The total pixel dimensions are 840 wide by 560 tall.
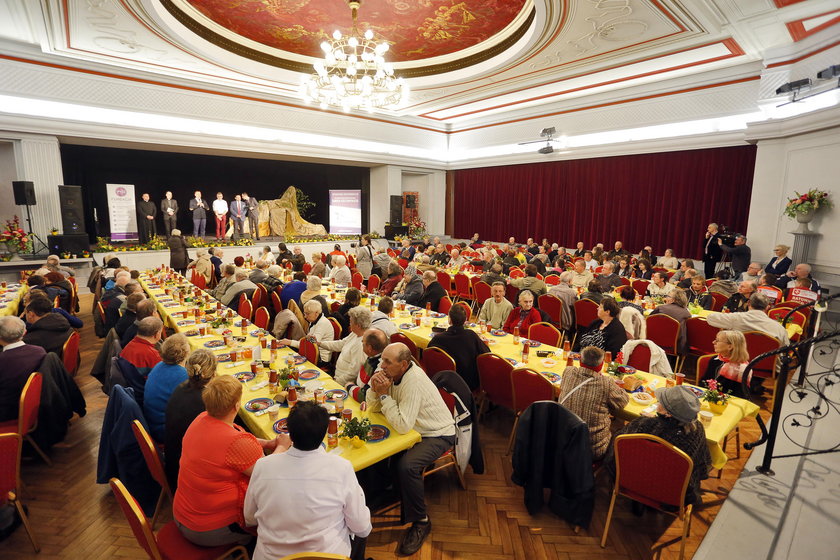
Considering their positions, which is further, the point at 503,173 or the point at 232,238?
the point at 503,173

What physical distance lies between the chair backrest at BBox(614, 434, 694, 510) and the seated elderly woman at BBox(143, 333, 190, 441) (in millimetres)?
3143

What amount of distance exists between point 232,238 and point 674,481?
605 inches

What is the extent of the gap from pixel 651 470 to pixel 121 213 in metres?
16.3

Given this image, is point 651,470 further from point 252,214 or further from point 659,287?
point 252,214

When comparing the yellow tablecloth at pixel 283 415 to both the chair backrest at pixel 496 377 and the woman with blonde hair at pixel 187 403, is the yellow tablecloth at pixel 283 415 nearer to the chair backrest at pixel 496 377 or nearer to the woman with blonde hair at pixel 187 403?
the woman with blonde hair at pixel 187 403

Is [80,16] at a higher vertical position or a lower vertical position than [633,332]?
higher

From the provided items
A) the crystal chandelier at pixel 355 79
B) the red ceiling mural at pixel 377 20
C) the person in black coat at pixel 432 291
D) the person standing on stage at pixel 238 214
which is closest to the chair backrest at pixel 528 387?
the person in black coat at pixel 432 291

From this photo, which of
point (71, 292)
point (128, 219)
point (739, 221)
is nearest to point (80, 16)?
point (71, 292)

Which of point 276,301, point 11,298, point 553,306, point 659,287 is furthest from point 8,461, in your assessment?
point 659,287

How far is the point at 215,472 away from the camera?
219cm

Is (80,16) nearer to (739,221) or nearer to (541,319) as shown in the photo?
(541,319)

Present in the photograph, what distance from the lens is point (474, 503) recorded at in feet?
11.3

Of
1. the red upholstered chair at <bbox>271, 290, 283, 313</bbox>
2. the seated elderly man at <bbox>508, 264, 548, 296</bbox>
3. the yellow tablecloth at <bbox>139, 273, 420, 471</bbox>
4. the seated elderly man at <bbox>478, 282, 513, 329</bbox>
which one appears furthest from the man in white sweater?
the seated elderly man at <bbox>508, 264, 548, 296</bbox>

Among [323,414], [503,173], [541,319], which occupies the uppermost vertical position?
[503,173]
